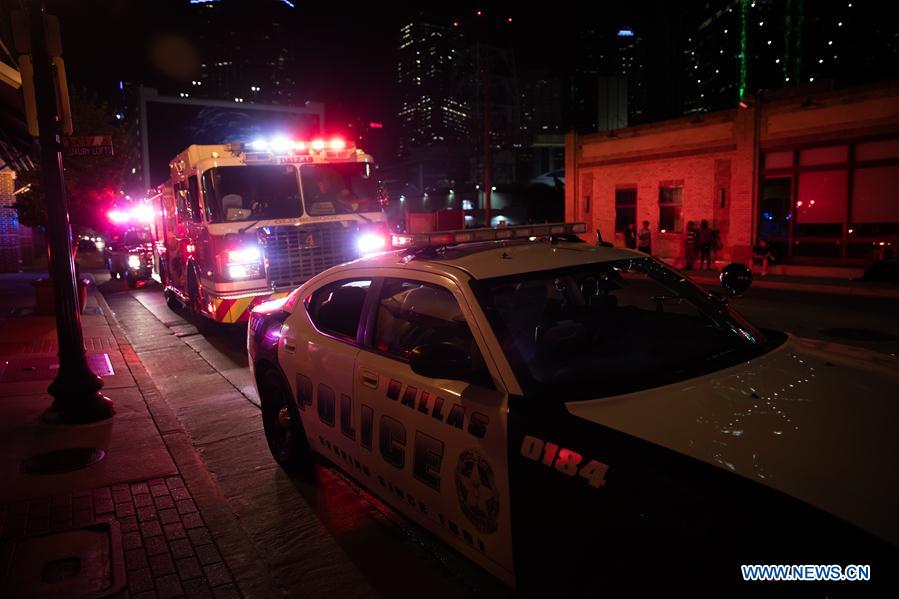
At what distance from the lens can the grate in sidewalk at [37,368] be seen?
813 cm

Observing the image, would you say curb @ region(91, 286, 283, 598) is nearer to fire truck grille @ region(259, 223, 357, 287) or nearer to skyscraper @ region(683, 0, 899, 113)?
fire truck grille @ region(259, 223, 357, 287)

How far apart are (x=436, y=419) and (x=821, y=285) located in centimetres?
1634

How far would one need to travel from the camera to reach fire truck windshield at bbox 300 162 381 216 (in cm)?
1042

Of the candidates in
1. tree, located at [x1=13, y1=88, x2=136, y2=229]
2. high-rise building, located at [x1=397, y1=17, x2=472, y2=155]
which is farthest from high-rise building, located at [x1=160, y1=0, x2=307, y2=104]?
tree, located at [x1=13, y1=88, x2=136, y2=229]

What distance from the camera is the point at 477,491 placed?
287 centimetres

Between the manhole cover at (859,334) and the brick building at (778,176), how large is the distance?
8.70 metres

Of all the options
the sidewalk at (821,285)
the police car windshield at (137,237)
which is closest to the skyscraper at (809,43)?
the sidewalk at (821,285)

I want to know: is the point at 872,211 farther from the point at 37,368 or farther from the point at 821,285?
the point at 37,368

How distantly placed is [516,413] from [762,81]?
47.7m

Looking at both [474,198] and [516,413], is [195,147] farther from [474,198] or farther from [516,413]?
[474,198]

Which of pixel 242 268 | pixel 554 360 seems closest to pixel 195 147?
pixel 242 268

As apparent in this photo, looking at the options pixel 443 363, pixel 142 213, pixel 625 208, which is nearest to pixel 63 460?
pixel 443 363

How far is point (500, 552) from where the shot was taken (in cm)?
276

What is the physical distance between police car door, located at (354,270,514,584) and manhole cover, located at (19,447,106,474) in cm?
283
